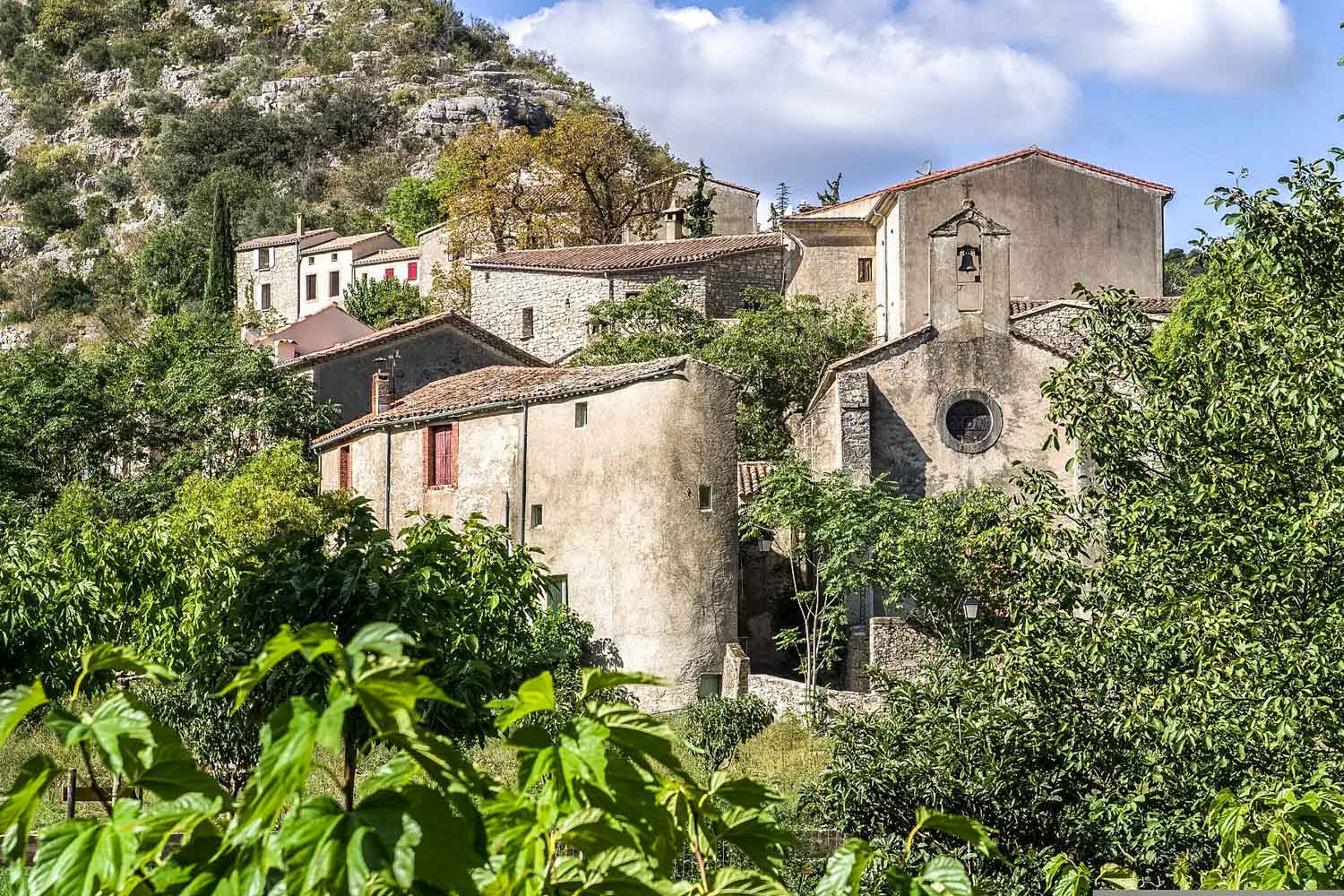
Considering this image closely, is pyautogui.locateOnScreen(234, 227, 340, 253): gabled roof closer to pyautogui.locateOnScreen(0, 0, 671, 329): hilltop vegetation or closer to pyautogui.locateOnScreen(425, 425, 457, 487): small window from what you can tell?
pyautogui.locateOnScreen(0, 0, 671, 329): hilltop vegetation

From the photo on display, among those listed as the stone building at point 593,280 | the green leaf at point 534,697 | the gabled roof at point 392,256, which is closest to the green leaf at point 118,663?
the green leaf at point 534,697

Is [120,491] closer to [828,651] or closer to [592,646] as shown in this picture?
[592,646]

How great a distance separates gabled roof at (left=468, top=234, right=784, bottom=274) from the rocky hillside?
85.6ft

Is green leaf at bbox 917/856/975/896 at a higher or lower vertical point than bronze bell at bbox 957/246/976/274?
lower

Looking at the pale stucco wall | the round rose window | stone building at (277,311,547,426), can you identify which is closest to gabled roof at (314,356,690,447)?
stone building at (277,311,547,426)

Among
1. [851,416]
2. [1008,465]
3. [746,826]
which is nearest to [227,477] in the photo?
[851,416]

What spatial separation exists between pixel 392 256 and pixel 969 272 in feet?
106

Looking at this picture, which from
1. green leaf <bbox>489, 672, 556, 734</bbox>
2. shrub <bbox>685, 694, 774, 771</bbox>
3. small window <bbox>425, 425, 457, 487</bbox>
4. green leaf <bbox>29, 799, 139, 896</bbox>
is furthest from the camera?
small window <bbox>425, 425, 457, 487</bbox>

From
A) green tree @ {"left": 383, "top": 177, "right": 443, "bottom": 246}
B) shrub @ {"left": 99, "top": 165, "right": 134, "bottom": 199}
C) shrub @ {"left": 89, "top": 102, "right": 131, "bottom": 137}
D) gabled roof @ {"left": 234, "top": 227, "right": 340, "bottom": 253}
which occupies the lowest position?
gabled roof @ {"left": 234, "top": 227, "right": 340, "bottom": 253}

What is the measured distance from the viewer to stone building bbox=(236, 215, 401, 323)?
61.4 metres

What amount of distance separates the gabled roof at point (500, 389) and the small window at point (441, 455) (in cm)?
33

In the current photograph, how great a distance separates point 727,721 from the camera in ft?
84.1

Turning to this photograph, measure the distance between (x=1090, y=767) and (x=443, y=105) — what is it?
254ft

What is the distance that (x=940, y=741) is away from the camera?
47.0 feet
